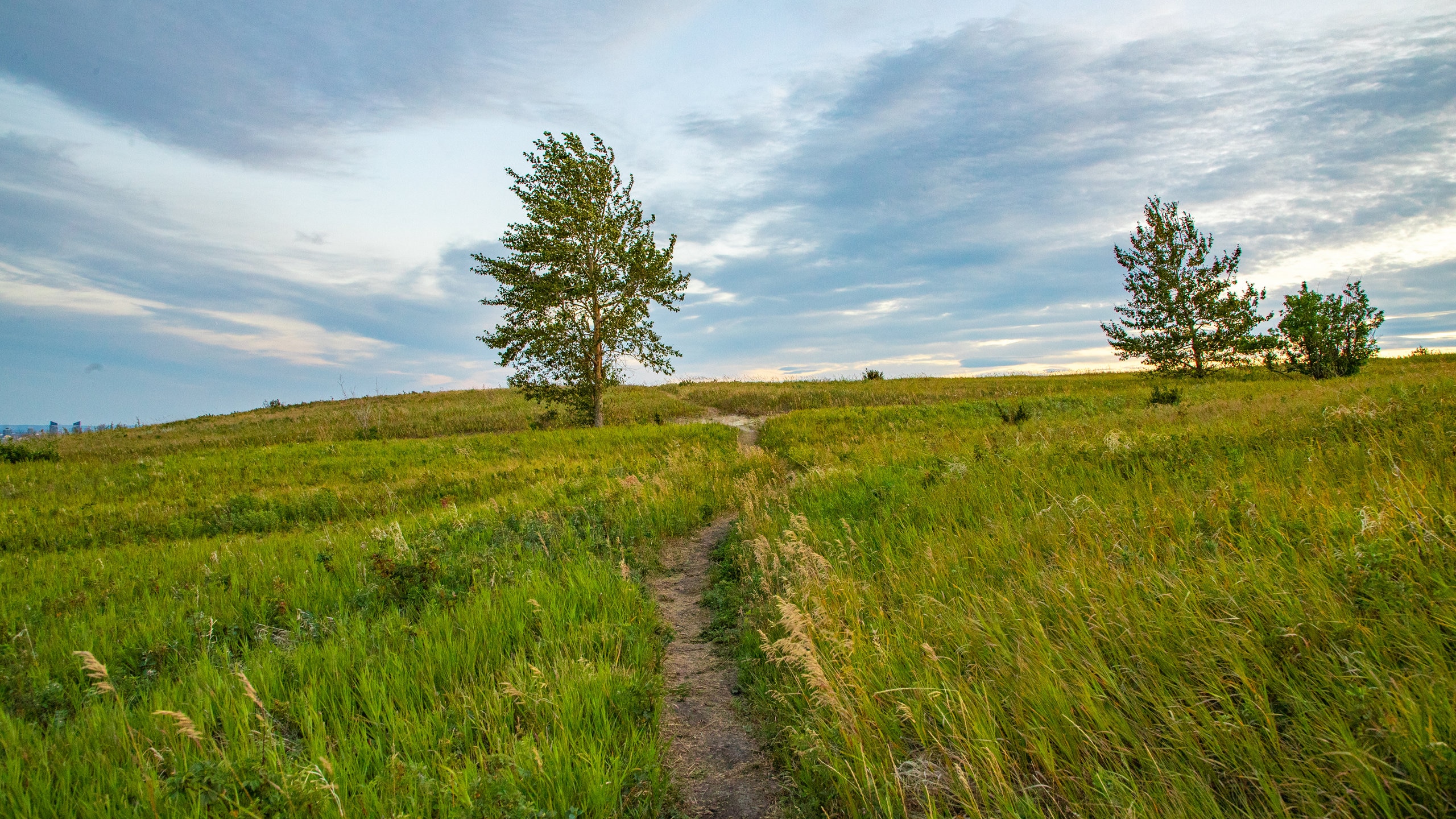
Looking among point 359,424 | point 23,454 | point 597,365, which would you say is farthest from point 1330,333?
point 23,454

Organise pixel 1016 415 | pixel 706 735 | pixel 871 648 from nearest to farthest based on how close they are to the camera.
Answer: pixel 871 648
pixel 706 735
pixel 1016 415

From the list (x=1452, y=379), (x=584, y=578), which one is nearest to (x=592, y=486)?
(x=584, y=578)

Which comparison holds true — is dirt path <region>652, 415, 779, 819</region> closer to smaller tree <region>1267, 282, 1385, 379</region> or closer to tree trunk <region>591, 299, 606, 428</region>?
tree trunk <region>591, 299, 606, 428</region>

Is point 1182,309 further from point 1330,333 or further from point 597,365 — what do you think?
point 597,365

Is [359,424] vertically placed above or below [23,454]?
above

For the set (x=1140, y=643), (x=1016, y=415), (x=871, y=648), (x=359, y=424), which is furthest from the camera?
(x=359, y=424)

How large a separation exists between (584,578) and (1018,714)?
4047 mm

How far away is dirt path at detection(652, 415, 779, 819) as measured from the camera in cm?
318

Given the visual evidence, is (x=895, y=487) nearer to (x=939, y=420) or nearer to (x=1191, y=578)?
(x=1191, y=578)

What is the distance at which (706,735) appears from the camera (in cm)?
384

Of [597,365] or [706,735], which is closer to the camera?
[706,735]

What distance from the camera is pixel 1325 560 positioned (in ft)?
9.77

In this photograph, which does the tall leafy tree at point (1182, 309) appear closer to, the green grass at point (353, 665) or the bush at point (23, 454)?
the green grass at point (353, 665)

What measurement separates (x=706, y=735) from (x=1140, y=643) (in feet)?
8.61
